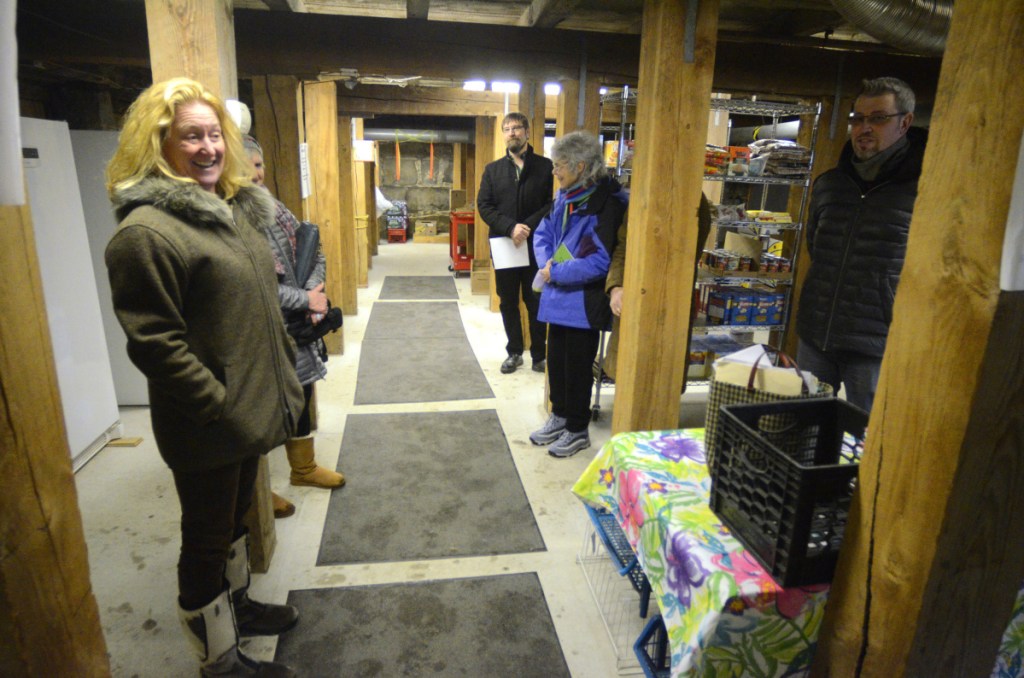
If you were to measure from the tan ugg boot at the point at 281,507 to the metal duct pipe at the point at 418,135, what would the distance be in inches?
301

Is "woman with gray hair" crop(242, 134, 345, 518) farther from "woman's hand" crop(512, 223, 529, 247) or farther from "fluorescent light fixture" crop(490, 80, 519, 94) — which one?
"fluorescent light fixture" crop(490, 80, 519, 94)

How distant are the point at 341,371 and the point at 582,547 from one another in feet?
8.16

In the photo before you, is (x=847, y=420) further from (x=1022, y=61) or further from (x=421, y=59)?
(x=421, y=59)

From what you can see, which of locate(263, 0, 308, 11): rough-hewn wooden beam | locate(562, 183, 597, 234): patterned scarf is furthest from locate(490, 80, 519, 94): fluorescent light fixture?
locate(562, 183, 597, 234): patterned scarf

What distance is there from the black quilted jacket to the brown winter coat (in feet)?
5.98

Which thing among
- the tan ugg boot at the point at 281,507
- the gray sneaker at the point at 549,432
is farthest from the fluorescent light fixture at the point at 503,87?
the tan ugg boot at the point at 281,507

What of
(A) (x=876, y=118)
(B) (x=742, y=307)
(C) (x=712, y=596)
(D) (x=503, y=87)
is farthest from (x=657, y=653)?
(D) (x=503, y=87)

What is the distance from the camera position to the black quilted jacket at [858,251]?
1.94 metres

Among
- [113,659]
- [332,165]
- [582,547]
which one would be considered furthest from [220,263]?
[332,165]

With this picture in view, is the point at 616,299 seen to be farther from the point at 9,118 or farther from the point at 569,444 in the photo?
the point at 9,118

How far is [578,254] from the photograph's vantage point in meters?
2.71

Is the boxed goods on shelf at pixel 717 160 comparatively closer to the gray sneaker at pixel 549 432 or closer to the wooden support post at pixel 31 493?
the gray sneaker at pixel 549 432

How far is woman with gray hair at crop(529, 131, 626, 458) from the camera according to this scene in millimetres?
2633

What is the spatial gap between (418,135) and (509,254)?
20.4ft
